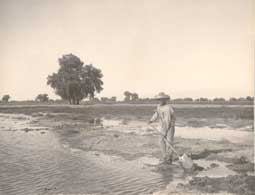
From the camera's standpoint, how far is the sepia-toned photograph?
5.90 meters

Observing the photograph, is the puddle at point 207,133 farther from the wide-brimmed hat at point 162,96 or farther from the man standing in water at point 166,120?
the wide-brimmed hat at point 162,96

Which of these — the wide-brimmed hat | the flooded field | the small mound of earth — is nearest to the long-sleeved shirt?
the wide-brimmed hat

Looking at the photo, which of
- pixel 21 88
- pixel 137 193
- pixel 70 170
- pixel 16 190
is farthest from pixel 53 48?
pixel 137 193

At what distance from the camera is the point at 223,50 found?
646 cm

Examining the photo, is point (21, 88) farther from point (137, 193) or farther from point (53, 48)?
point (137, 193)

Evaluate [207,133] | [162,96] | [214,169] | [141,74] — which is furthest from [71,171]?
[207,133]

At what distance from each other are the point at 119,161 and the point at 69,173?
3.62 feet

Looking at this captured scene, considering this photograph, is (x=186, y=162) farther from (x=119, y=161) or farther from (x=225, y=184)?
(x=119, y=161)

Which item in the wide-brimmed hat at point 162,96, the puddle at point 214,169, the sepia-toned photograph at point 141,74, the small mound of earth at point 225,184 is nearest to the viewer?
the small mound of earth at point 225,184

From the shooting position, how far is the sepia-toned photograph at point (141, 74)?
5902mm

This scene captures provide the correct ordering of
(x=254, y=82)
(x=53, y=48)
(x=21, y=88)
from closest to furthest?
(x=254, y=82)
(x=53, y=48)
(x=21, y=88)

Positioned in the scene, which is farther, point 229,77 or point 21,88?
point 21,88

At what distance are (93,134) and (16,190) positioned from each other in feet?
17.4

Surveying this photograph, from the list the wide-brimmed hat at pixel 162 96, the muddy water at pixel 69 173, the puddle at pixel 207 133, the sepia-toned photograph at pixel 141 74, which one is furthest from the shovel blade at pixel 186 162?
the puddle at pixel 207 133
